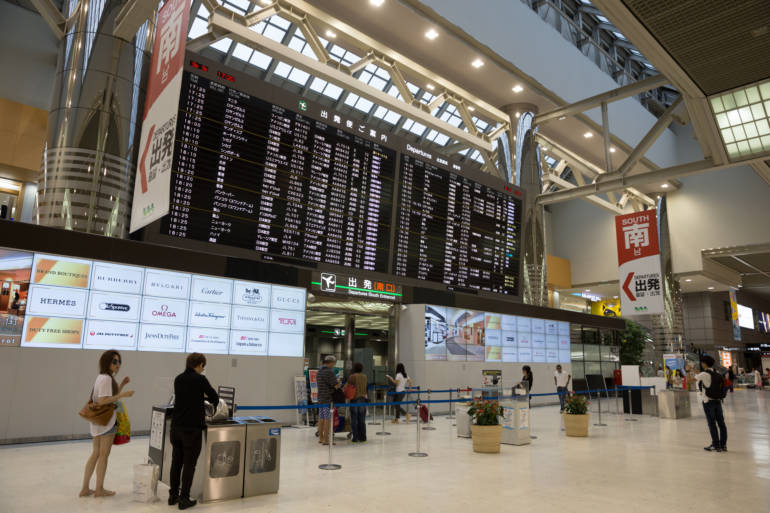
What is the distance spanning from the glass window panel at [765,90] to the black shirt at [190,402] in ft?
30.7

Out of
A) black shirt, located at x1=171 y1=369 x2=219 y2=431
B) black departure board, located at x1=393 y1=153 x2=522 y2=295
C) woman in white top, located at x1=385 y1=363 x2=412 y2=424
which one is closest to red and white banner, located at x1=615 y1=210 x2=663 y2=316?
black departure board, located at x1=393 y1=153 x2=522 y2=295

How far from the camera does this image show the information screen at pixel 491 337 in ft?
43.4

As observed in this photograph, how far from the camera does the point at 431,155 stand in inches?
496

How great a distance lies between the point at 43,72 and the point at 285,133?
30.0 feet

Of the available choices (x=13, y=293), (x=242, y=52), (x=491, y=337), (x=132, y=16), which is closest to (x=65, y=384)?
(x=13, y=293)

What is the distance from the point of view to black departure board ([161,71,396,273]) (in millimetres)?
8625

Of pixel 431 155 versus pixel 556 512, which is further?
pixel 431 155

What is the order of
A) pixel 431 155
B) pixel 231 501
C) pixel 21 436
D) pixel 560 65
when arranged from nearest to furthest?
pixel 231 501 → pixel 21 436 → pixel 431 155 → pixel 560 65

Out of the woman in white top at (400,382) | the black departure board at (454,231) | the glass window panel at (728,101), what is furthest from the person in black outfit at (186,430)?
the glass window panel at (728,101)

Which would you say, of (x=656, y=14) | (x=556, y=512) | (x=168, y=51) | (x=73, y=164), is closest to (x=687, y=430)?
(x=556, y=512)

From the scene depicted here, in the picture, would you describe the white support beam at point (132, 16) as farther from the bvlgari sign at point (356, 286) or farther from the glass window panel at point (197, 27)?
the glass window panel at point (197, 27)

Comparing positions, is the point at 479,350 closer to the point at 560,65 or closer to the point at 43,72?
the point at 560,65

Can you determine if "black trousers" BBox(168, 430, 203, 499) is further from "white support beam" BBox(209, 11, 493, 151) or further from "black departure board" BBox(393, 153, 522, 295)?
"white support beam" BBox(209, 11, 493, 151)

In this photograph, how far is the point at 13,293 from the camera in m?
7.35
